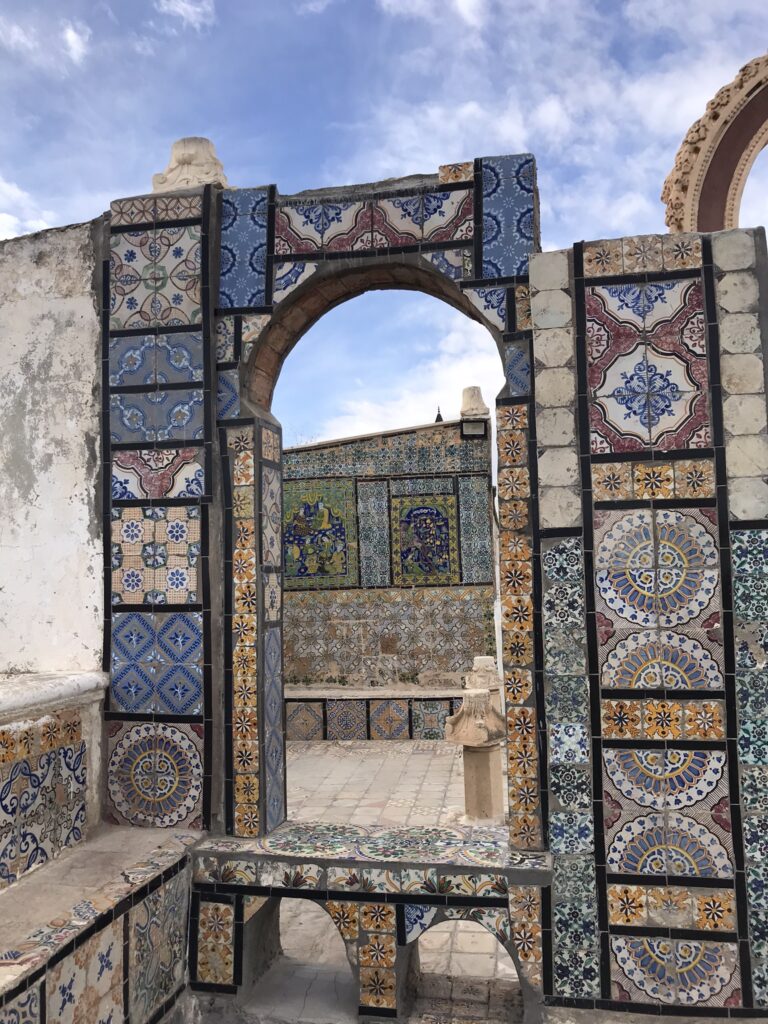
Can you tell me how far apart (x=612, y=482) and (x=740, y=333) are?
0.73 m

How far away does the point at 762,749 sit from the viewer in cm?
303

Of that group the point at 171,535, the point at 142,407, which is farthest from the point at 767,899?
the point at 142,407

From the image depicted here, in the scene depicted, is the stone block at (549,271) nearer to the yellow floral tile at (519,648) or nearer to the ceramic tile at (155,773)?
the yellow floral tile at (519,648)

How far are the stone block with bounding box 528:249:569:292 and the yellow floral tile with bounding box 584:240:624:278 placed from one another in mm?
86

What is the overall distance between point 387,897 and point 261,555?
1.45 m

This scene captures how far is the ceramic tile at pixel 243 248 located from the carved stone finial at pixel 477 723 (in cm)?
246

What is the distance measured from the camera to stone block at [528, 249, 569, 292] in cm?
327

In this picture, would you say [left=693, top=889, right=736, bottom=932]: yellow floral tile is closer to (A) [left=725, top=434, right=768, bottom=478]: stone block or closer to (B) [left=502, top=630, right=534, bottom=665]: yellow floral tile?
(B) [left=502, top=630, right=534, bottom=665]: yellow floral tile

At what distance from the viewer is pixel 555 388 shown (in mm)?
3262

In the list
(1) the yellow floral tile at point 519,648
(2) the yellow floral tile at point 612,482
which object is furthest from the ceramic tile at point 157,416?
(2) the yellow floral tile at point 612,482

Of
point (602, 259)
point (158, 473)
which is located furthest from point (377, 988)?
point (602, 259)

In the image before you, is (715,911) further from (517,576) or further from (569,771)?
(517,576)

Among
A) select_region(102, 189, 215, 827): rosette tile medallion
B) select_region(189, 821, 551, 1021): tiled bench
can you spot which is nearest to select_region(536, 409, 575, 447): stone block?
select_region(102, 189, 215, 827): rosette tile medallion

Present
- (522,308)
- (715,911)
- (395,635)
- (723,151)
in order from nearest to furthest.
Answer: (715,911) < (522,308) < (723,151) < (395,635)
